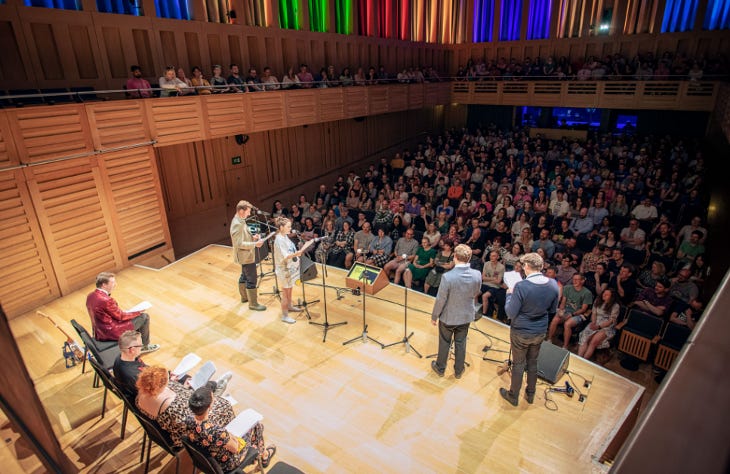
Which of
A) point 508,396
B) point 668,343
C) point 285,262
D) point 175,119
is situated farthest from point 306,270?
point 668,343

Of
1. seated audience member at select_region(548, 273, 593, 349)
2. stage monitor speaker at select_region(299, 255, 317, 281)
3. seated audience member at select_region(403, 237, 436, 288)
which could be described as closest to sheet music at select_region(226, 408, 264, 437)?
stage monitor speaker at select_region(299, 255, 317, 281)

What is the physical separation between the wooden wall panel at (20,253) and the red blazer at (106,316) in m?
2.13

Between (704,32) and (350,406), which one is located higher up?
(704,32)

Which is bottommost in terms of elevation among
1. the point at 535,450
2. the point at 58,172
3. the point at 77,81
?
the point at 535,450

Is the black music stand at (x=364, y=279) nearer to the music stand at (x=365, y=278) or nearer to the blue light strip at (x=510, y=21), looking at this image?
the music stand at (x=365, y=278)

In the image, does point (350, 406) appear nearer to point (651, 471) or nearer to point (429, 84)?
point (651, 471)

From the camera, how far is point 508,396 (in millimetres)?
4027

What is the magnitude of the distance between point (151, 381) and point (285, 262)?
7.00ft

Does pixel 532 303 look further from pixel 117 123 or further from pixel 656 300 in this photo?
pixel 117 123

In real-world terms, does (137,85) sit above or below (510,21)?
below

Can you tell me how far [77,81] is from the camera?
6.95m

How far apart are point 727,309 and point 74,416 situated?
190 inches

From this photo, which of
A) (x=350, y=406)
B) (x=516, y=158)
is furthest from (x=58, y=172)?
(x=516, y=158)

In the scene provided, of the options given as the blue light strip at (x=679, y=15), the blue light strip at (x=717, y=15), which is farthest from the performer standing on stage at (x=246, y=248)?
the blue light strip at (x=717, y=15)
